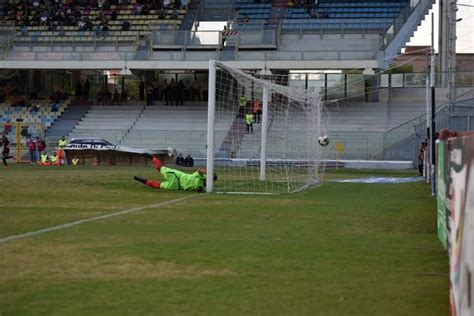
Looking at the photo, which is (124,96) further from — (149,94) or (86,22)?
(86,22)

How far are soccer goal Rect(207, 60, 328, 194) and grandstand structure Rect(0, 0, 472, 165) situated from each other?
3433 mm

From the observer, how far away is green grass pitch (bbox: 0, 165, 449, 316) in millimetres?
6734

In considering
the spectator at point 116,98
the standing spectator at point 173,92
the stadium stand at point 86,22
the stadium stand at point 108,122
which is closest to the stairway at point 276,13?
the stadium stand at point 86,22

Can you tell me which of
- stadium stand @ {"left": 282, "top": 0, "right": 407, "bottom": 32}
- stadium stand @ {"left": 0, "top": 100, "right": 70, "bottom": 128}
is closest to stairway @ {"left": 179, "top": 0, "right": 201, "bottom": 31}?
stadium stand @ {"left": 282, "top": 0, "right": 407, "bottom": 32}

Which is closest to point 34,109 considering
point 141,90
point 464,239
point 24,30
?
point 24,30

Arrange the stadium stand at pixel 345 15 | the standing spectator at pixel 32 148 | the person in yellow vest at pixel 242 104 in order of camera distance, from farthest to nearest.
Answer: the stadium stand at pixel 345 15 < the standing spectator at pixel 32 148 < the person in yellow vest at pixel 242 104

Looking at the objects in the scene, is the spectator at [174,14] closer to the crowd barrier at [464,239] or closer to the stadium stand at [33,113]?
the stadium stand at [33,113]

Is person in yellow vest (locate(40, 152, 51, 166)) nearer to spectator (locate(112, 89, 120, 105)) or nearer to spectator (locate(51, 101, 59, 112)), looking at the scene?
spectator (locate(51, 101, 59, 112))

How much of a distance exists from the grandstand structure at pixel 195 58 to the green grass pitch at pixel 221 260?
2945 centimetres

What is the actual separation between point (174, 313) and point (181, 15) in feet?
159

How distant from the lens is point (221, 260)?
902cm

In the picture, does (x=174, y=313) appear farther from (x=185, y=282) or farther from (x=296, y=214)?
(x=296, y=214)

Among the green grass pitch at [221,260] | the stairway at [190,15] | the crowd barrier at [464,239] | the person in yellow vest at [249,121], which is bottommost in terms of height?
the green grass pitch at [221,260]

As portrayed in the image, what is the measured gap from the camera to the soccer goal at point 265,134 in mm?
27047
